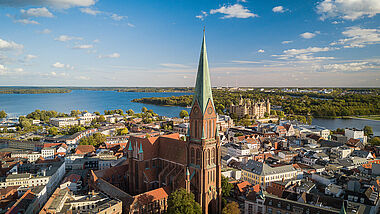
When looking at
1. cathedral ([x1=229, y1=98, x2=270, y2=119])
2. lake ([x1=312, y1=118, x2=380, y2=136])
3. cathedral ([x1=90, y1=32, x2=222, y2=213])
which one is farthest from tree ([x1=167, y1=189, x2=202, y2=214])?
cathedral ([x1=229, y1=98, x2=270, y2=119])

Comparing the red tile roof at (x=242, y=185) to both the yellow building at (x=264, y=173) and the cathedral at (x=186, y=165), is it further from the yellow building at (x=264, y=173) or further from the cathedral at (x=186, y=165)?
the cathedral at (x=186, y=165)

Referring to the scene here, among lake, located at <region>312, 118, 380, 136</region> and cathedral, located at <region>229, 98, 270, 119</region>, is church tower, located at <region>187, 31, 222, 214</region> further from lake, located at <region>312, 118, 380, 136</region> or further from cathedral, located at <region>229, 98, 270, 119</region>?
cathedral, located at <region>229, 98, 270, 119</region>

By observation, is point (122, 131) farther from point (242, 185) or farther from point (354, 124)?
point (354, 124)

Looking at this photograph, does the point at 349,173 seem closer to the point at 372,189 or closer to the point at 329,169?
the point at 329,169

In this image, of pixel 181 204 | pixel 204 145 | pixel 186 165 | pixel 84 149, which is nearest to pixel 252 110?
pixel 84 149

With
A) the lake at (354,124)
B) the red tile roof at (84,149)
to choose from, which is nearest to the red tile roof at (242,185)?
the red tile roof at (84,149)


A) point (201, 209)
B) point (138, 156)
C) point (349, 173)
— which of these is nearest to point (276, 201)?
point (201, 209)

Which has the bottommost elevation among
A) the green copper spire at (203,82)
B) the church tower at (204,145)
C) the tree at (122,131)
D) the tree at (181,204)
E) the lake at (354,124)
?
the lake at (354,124)
